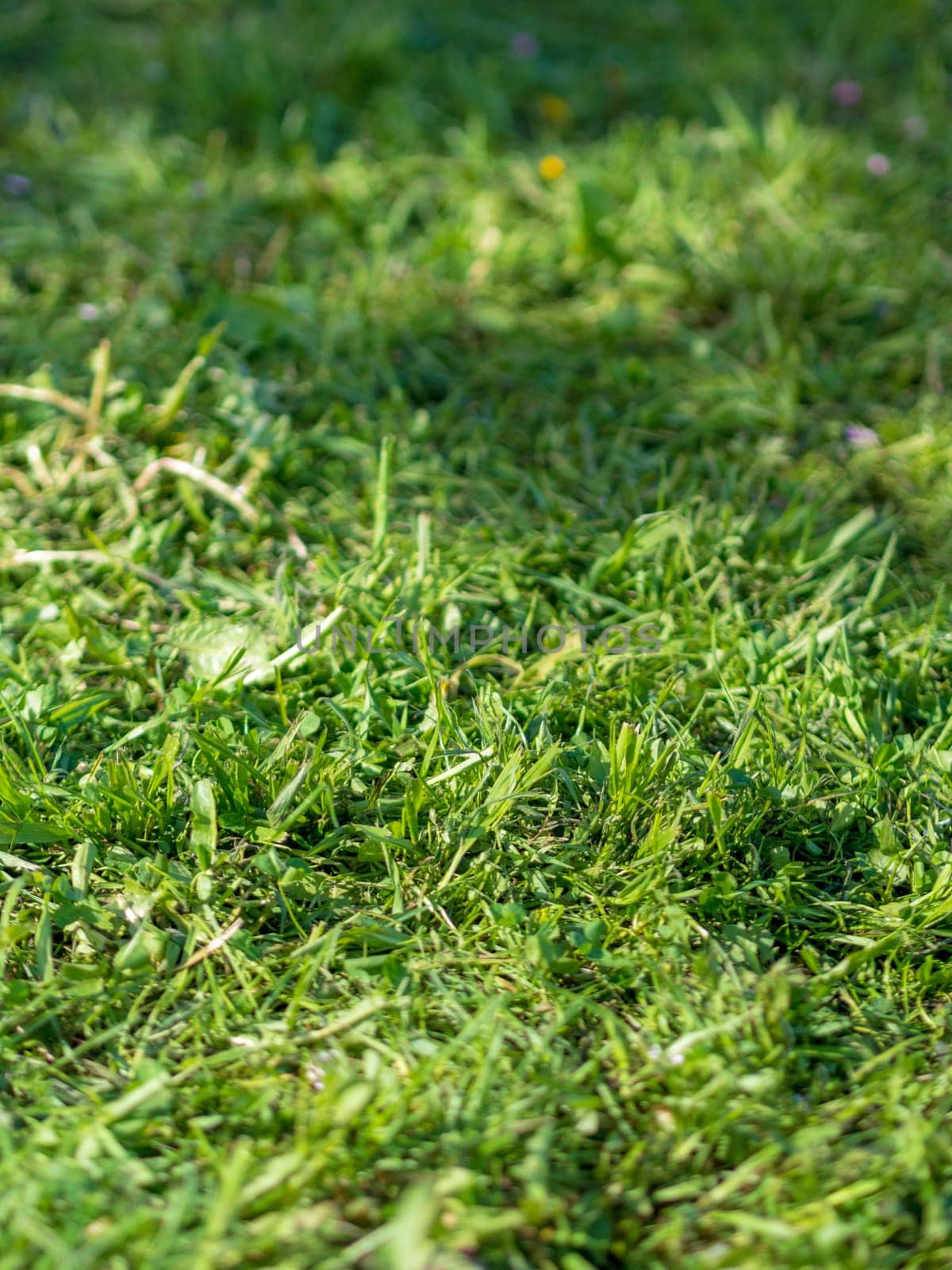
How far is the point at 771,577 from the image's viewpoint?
2189mm

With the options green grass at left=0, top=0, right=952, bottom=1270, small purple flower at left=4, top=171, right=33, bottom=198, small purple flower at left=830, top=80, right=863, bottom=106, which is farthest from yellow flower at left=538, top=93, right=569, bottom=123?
small purple flower at left=4, top=171, right=33, bottom=198

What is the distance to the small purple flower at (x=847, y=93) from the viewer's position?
3.43 m

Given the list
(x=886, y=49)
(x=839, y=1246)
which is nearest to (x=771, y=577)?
(x=839, y=1246)

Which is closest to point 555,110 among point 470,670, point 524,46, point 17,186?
point 524,46

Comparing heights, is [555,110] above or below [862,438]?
above

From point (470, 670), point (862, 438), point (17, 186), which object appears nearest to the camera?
point (470, 670)

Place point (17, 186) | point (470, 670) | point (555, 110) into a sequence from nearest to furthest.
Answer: point (470, 670)
point (17, 186)
point (555, 110)

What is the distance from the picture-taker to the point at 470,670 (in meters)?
2.01

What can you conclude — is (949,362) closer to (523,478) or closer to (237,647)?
(523,478)

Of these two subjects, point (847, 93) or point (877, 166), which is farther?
point (847, 93)

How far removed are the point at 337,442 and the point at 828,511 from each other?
3.44 ft

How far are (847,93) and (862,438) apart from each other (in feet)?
5.22

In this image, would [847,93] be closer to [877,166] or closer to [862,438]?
[877,166]

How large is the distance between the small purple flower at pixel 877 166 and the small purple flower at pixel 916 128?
0.66 ft
